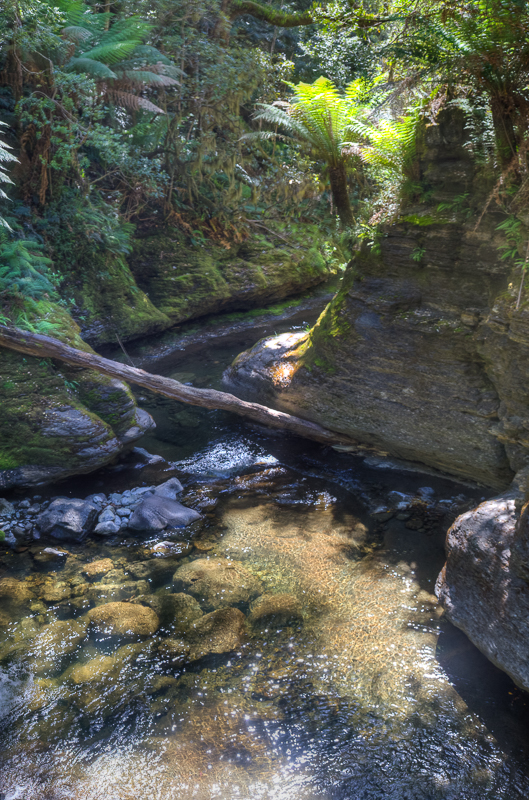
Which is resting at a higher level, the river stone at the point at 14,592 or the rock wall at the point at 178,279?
the rock wall at the point at 178,279

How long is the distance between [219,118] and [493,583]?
1157 centimetres

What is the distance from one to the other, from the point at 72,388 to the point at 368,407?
3.82m

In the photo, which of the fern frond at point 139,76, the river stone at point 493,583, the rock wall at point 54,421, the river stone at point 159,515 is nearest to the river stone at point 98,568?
the river stone at point 159,515

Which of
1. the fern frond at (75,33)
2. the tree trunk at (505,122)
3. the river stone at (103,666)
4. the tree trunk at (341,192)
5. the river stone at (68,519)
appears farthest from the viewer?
the tree trunk at (341,192)

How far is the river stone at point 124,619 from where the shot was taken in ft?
12.1

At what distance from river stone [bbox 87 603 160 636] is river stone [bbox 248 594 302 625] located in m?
0.82

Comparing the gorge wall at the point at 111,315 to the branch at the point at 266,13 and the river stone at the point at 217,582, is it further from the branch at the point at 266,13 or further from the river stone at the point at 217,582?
the branch at the point at 266,13

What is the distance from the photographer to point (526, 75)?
12.4 feet

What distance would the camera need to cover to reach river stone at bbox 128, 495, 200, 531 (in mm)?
5008

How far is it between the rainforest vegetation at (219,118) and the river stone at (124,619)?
12.3 ft

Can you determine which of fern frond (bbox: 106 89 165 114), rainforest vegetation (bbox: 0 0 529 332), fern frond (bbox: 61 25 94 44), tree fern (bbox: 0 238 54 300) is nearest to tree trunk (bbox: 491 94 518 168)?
rainforest vegetation (bbox: 0 0 529 332)

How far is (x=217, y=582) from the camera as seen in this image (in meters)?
4.18

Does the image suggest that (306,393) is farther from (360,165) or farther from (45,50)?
(45,50)

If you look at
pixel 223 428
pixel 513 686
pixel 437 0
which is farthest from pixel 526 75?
pixel 223 428
